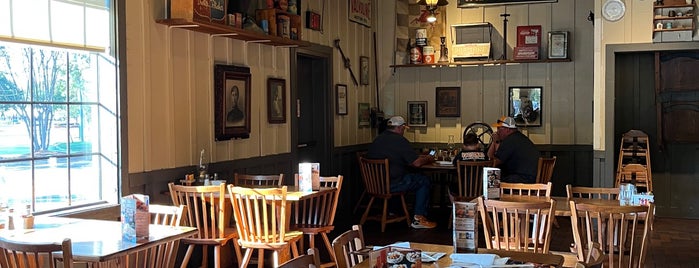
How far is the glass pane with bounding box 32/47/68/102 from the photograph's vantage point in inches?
156

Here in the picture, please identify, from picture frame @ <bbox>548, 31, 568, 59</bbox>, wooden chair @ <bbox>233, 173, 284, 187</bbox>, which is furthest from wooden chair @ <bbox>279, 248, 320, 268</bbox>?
picture frame @ <bbox>548, 31, 568, 59</bbox>

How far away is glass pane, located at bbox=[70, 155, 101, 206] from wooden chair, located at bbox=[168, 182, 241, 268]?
1.53 feet

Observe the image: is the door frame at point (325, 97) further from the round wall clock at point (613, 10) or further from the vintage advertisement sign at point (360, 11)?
the round wall clock at point (613, 10)

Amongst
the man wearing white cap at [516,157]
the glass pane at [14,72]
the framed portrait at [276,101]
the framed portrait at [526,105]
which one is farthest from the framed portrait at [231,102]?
the framed portrait at [526,105]

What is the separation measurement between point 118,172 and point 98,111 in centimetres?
41

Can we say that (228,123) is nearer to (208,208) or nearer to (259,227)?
(208,208)

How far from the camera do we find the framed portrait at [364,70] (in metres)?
8.24

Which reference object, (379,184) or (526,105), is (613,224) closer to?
(379,184)

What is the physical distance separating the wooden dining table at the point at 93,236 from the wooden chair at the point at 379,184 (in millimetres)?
3761

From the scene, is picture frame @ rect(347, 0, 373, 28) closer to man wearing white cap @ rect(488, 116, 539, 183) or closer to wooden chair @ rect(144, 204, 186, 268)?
man wearing white cap @ rect(488, 116, 539, 183)

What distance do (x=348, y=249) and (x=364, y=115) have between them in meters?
5.44

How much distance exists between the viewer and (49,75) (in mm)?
4051

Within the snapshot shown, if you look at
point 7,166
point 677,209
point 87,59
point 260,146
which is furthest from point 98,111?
point 677,209

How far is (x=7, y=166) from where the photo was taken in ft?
12.3
